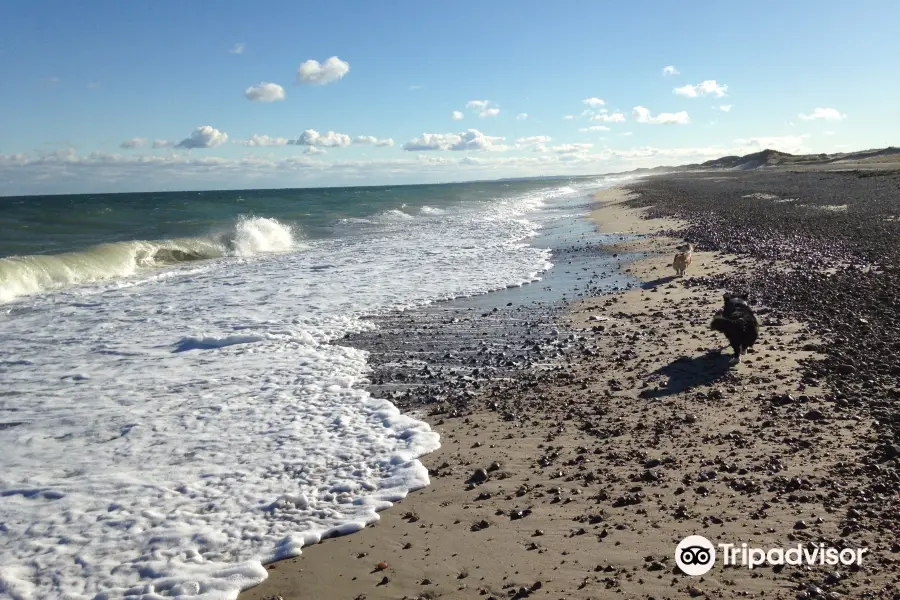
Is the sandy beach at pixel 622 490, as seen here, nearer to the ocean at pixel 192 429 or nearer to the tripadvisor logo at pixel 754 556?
the tripadvisor logo at pixel 754 556

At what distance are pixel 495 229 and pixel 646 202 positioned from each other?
47.2 feet

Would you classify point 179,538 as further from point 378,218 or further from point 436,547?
point 378,218

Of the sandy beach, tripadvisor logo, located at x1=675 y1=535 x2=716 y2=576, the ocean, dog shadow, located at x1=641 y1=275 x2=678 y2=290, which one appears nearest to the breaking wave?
the ocean

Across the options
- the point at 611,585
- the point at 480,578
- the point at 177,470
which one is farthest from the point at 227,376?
the point at 611,585

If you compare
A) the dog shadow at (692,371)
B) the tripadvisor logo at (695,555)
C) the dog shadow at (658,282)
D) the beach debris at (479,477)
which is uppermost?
the dog shadow at (658,282)

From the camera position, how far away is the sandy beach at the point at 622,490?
13.5ft

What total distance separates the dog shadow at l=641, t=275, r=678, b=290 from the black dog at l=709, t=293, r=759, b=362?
5315 millimetres

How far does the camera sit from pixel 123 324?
12.4 m

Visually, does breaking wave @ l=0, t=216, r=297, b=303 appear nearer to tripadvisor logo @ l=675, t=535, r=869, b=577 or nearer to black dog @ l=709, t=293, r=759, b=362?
black dog @ l=709, t=293, r=759, b=362

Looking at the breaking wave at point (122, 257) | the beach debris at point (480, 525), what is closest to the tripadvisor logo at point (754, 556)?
the beach debris at point (480, 525)

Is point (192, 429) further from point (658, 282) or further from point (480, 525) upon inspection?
point (658, 282)

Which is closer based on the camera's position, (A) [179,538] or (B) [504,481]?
(A) [179,538]

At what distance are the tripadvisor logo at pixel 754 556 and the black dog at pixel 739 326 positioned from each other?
4.45m

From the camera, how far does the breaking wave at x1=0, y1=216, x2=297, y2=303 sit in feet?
60.0
